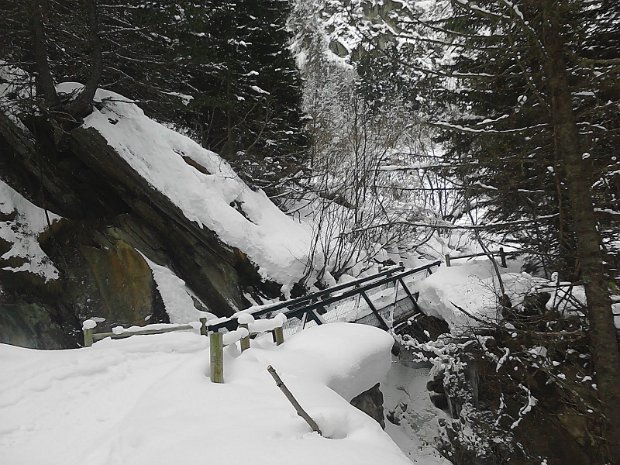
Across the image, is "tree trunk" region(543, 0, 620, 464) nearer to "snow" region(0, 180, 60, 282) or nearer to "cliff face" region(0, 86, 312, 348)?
"cliff face" region(0, 86, 312, 348)

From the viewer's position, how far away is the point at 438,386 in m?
10.6

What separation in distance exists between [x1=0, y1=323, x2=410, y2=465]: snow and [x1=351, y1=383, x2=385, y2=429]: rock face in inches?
6.6

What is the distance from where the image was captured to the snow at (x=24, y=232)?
9359mm

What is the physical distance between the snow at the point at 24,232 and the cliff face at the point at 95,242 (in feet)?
0.08

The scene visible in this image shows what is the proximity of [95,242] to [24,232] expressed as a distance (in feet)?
5.02

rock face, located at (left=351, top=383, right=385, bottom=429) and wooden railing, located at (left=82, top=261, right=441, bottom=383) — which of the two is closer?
wooden railing, located at (left=82, top=261, right=441, bottom=383)

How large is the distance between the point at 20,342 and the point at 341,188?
365 inches

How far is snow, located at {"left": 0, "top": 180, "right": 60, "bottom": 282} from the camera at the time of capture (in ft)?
30.7

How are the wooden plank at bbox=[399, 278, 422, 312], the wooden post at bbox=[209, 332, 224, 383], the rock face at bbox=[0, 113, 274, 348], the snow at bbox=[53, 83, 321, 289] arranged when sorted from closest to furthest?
the wooden post at bbox=[209, 332, 224, 383], the rock face at bbox=[0, 113, 274, 348], the snow at bbox=[53, 83, 321, 289], the wooden plank at bbox=[399, 278, 422, 312]

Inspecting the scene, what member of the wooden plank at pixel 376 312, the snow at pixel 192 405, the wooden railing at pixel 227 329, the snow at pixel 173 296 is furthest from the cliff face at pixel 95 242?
the snow at pixel 192 405

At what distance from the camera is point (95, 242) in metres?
10.3

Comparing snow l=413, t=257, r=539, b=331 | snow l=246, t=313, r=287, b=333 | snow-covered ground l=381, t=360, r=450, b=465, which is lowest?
snow-covered ground l=381, t=360, r=450, b=465

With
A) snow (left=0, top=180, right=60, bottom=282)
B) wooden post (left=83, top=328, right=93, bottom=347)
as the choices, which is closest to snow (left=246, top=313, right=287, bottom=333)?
wooden post (left=83, top=328, right=93, bottom=347)

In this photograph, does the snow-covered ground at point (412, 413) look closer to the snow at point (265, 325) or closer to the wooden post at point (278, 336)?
the wooden post at point (278, 336)
